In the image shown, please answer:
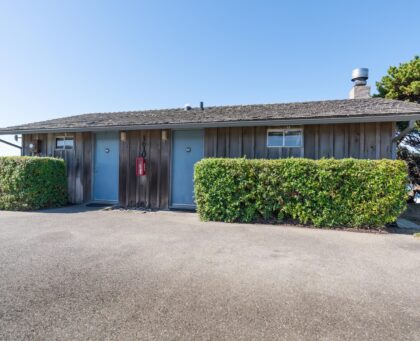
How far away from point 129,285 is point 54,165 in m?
7.07

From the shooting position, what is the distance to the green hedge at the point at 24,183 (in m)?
6.80

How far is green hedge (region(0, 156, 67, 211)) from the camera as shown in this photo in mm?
6797

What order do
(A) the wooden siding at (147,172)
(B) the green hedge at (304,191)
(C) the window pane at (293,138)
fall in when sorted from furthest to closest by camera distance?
1. (A) the wooden siding at (147,172)
2. (C) the window pane at (293,138)
3. (B) the green hedge at (304,191)

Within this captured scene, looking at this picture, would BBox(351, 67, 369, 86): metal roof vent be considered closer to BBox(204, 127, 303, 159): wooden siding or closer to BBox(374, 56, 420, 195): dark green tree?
BBox(374, 56, 420, 195): dark green tree

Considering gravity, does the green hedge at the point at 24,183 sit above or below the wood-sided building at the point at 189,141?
below

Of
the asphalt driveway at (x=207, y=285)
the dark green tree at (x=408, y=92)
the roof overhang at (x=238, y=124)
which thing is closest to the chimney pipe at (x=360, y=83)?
the roof overhang at (x=238, y=124)

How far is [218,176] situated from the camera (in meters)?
5.66

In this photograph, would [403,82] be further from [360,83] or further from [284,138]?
[284,138]

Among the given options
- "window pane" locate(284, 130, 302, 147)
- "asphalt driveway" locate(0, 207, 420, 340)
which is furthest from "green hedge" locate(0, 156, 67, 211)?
"window pane" locate(284, 130, 302, 147)

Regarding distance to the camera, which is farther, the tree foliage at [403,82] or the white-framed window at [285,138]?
the tree foliage at [403,82]

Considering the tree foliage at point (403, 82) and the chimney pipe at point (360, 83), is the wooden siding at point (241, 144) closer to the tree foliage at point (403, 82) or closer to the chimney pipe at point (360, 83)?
the chimney pipe at point (360, 83)

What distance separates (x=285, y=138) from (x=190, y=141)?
10.4 ft

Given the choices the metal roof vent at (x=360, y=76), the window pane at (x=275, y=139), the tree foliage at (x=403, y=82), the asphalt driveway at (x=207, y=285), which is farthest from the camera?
the tree foliage at (x=403, y=82)

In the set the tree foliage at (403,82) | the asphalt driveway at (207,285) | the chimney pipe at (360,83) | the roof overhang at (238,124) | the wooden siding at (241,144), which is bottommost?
the asphalt driveway at (207,285)
